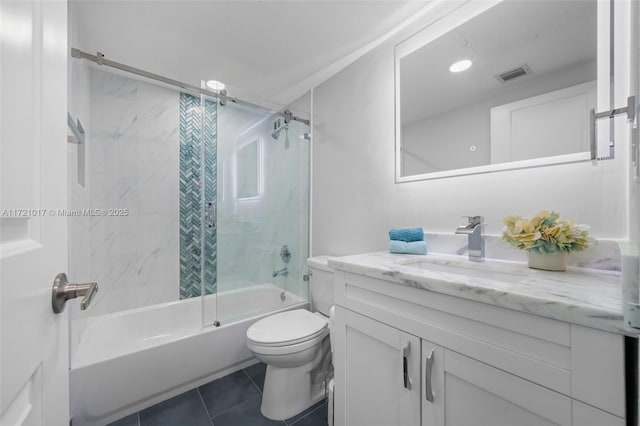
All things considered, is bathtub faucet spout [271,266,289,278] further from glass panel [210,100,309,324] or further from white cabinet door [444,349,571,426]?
white cabinet door [444,349,571,426]

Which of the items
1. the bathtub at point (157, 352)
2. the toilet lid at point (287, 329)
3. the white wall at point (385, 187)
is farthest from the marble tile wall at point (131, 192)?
the white wall at point (385, 187)

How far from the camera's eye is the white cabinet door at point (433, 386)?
29.7 inches

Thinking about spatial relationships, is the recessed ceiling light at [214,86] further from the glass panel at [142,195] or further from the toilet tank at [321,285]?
the toilet tank at [321,285]

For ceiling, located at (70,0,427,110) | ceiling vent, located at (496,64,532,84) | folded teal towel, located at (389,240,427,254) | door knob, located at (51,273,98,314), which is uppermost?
ceiling, located at (70,0,427,110)

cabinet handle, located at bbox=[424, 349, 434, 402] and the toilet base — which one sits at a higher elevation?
cabinet handle, located at bbox=[424, 349, 434, 402]

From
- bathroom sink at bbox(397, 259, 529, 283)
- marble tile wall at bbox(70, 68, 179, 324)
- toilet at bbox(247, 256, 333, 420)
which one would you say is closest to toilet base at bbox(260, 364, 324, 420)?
toilet at bbox(247, 256, 333, 420)

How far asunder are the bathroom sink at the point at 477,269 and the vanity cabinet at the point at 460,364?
267mm

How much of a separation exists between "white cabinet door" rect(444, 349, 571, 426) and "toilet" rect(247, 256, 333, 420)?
84 cm

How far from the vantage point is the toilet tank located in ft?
5.98

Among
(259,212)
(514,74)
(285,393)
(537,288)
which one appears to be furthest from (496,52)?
(285,393)

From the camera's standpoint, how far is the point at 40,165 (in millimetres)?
420

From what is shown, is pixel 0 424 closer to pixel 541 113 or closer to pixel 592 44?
pixel 541 113

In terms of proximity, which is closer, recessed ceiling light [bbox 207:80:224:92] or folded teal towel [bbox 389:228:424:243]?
folded teal towel [bbox 389:228:424:243]

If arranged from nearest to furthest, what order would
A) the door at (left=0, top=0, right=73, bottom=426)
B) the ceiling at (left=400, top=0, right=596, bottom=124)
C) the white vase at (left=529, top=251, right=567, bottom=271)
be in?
the door at (left=0, top=0, right=73, bottom=426), the white vase at (left=529, top=251, right=567, bottom=271), the ceiling at (left=400, top=0, right=596, bottom=124)
